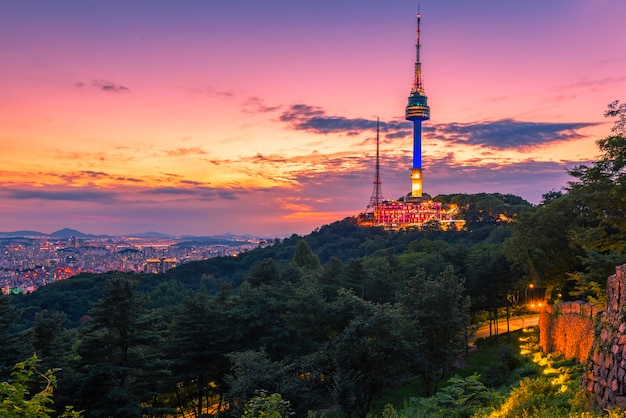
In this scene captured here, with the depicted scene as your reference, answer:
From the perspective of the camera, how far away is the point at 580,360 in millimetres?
15031

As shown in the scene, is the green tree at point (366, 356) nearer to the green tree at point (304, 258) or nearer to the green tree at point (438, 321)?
the green tree at point (438, 321)

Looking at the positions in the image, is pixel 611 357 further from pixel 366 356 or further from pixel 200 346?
pixel 200 346

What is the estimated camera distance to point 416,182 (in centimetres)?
13688

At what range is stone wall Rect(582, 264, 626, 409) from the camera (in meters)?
8.09

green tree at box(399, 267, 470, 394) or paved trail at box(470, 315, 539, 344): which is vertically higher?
green tree at box(399, 267, 470, 394)

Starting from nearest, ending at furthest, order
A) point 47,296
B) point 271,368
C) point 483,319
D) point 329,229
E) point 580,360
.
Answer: point 580,360 < point 271,368 < point 483,319 < point 47,296 < point 329,229

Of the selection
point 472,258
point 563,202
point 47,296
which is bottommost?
point 47,296

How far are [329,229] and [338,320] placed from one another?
323 feet

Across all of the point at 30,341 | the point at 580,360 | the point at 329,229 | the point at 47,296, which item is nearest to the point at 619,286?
the point at 580,360

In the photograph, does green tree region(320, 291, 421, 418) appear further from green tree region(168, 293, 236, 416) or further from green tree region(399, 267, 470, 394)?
green tree region(168, 293, 236, 416)

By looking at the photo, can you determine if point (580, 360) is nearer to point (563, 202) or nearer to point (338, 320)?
point (338, 320)

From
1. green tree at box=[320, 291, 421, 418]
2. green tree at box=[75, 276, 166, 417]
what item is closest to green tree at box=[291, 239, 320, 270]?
green tree at box=[75, 276, 166, 417]

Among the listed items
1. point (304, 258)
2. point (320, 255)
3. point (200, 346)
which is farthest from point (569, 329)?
point (320, 255)

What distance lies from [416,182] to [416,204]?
1706 cm
